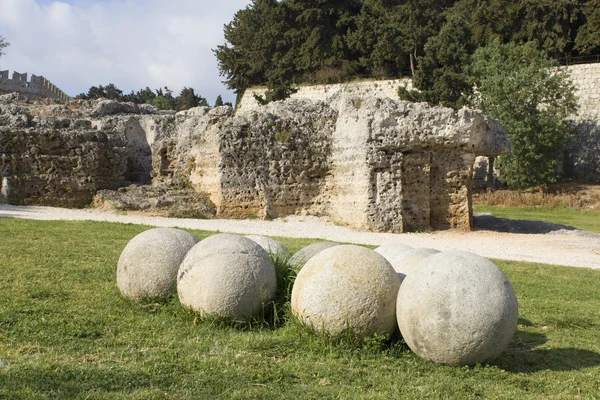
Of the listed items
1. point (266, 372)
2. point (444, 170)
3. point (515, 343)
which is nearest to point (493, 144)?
point (444, 170)

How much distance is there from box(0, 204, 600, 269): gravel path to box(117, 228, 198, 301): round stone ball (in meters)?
8.02

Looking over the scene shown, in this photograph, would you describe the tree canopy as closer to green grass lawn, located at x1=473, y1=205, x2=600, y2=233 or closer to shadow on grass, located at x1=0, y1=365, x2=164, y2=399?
green grass lawn, located at x1=473, y1=205, x2=600, y2=233

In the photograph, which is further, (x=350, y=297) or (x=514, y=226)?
(x=514, y=226)

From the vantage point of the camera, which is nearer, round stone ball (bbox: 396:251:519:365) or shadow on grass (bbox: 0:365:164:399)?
shadow on grass (bbox: 0:365:164:399)

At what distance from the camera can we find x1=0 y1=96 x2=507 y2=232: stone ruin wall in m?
17.3

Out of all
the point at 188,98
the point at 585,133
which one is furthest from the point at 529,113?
the point at 188,98

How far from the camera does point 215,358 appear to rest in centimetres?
542

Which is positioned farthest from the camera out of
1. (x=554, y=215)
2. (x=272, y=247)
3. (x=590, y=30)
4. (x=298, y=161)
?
(x=590, y=30)

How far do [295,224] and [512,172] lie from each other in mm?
21482

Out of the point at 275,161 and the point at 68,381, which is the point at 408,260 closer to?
the point at 68,381

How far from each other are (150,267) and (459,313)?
3.56 m

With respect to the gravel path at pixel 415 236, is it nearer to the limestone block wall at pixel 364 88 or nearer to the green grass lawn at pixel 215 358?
the green grass lawn at pixel 215 358

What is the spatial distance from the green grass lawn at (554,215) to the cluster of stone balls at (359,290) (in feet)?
65.6

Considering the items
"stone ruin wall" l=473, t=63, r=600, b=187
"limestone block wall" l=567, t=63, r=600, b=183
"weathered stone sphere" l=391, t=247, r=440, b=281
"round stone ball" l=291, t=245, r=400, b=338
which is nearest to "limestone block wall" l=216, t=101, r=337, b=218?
"weathered stone sphere" l=391, t=247, r=440, b=281
